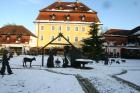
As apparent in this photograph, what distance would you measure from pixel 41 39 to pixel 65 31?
594 cm

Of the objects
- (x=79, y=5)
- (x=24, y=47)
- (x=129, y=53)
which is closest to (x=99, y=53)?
(x=129, y=53)

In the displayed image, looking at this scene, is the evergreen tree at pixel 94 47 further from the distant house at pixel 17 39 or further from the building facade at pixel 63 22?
the building facade at pixel 63 22

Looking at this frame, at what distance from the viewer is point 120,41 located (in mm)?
78500

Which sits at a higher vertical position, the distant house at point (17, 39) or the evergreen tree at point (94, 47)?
the distant house at point (17, 39)

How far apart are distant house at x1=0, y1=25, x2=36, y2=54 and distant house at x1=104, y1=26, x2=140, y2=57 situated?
56.9ft

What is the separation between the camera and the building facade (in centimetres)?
7800

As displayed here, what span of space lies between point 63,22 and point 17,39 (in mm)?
12002

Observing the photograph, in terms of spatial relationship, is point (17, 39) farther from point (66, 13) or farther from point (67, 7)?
point (67, 7)

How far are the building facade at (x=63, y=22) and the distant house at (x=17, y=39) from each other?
370 centimetres

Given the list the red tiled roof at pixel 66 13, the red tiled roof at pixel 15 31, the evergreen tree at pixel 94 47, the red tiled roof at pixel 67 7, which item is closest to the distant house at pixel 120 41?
the red tiled roof at pixel 66 13

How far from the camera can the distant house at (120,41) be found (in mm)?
71506

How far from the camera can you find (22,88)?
50.7 ft

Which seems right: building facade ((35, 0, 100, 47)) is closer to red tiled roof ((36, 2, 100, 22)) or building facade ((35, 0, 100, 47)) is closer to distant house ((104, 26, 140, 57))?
red tiled roof ((36, 2, 100, 22))

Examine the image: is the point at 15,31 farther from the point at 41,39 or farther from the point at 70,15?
the point at 70,15
